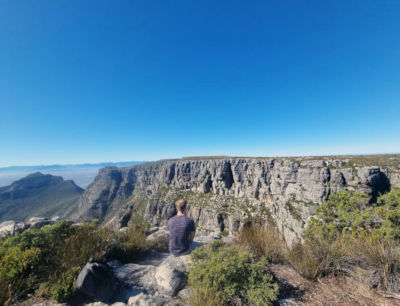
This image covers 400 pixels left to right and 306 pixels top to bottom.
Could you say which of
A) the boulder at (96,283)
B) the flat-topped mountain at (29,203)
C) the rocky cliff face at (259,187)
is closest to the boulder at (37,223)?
the boulder at (96,283)

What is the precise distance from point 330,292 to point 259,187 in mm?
79013

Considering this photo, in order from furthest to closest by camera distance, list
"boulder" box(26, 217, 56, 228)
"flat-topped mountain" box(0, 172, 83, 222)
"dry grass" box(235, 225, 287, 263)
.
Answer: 1. "flat-topped mountain" box(0, 172, 83, 222)
2. "boulder" box(26, 217, 56, 228)
3. "dry grass" box(235, 225, 287, 263)

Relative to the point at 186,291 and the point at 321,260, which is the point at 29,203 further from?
the point at 321,260

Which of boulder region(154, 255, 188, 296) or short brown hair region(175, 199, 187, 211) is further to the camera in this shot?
short brown hair region(175, 199, 187, 211)

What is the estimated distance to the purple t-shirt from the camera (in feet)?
16.8

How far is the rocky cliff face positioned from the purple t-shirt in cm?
1989

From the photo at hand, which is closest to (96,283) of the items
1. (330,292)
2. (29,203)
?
(330,292)

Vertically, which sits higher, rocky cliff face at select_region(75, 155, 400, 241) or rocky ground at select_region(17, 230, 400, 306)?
rocky ground at select_region(17, 230, 400, 306)

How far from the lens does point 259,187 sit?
249 feet

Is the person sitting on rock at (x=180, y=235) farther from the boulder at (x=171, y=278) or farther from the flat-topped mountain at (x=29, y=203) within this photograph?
the flat-topped mountain at (x=29, y=203)

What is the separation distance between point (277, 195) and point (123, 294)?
76048 mm

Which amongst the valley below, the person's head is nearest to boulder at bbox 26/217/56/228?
the valley below

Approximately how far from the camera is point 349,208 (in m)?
7.47

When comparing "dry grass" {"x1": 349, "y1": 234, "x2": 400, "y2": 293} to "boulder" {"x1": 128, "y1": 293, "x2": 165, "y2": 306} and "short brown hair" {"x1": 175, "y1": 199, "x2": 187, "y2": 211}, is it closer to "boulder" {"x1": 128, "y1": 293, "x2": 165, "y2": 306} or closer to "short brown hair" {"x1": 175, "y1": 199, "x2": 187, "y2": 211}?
"boulder" {"x1": 128, "y1": 293, "x2": 165, "y2": 306}
